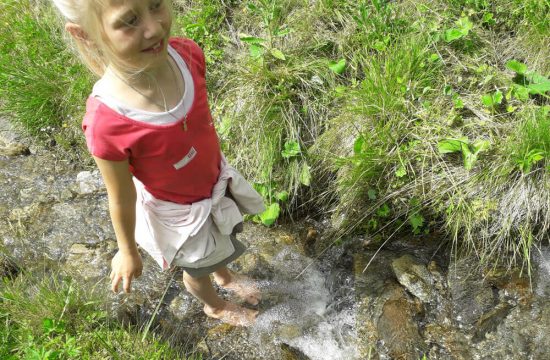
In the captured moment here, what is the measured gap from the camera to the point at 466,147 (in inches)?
104

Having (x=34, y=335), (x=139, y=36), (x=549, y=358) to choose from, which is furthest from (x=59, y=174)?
(x=549, y=358)

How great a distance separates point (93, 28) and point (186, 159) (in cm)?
55

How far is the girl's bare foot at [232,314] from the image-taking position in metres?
2.78

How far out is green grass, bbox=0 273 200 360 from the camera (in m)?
2.30

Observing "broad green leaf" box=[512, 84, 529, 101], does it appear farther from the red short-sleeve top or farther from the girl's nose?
the girl's nose

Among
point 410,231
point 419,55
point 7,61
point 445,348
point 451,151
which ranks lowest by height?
point 445,348

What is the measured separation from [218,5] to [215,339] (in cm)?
231

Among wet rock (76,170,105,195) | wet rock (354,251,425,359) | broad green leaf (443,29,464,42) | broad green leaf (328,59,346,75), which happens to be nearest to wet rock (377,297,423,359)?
wet rock (354,251,425,359)

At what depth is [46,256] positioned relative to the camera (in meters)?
3.05

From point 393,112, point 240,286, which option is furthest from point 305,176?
point 240,286

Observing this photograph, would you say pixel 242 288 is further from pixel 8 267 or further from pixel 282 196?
pixel 8 267

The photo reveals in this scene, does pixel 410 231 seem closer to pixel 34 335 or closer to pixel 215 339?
pixel 215 339

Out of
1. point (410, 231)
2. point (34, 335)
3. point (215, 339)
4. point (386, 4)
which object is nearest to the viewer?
point (34, 335)

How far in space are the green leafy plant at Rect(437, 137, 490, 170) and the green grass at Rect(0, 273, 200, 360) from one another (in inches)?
66.6
